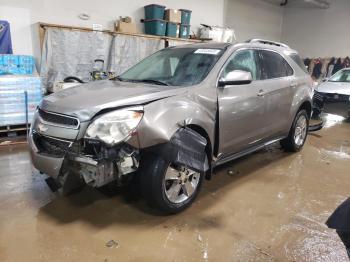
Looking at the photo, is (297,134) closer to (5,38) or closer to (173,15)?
(173,15)

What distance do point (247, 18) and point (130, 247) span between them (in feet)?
35.6

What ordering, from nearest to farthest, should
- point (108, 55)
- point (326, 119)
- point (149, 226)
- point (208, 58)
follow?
point (149, 226) → point (208, 58) → point (108, 55) → point (326, 119)

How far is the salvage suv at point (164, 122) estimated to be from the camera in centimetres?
218

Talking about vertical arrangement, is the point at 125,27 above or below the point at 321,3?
below

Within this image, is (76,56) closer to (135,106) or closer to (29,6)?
(29,6)

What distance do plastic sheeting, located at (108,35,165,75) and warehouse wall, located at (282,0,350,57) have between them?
8128 mm

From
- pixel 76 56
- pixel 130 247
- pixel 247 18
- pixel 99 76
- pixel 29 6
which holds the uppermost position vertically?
pixel 247 18

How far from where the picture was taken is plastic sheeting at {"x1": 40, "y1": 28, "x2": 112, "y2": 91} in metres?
5.44

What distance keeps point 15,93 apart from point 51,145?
2860 mm

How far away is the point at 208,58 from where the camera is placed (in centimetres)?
298

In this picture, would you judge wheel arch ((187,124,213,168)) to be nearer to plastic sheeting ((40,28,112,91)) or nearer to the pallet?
the pallet

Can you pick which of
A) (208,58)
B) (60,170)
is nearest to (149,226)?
(60,170)

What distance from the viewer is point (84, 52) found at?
19.2 feet

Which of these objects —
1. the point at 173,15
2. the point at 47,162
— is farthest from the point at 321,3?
the point at 47,162
